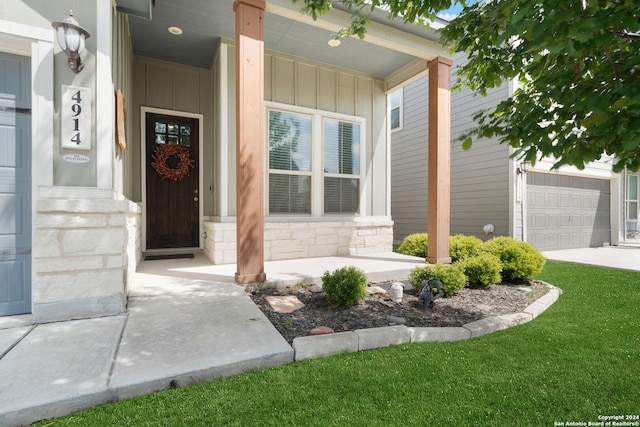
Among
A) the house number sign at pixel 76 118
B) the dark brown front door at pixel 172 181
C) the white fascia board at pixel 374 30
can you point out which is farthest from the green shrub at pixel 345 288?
the dark brown front door at pixel 172 181

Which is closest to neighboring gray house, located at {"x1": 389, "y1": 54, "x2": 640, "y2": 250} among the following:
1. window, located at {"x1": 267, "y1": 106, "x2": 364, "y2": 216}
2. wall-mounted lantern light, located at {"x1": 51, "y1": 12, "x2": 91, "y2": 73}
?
window, located at {"x1": 267, "y1": 106, "x2": 364, "y2": 216}

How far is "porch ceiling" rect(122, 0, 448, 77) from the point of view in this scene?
13.5 feet

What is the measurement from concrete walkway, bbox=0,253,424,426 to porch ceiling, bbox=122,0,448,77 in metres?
3.54

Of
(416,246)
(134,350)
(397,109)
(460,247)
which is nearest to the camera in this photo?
(134,350)

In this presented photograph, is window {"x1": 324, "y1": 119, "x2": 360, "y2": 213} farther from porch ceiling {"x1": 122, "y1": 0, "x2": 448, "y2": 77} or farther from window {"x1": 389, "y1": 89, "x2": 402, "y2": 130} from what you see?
window {"x1": 389, "y1": 89, "x2": 402, "y2": 130}

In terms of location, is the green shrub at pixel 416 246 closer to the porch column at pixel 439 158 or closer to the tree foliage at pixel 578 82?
the porch column at pixel 439 158

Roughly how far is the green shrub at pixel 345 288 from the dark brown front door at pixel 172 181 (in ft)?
12.0

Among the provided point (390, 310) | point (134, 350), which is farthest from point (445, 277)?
point (134, 350)

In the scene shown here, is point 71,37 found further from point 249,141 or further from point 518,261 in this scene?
point 518,261

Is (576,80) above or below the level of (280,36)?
below

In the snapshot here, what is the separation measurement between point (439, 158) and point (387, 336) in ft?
11.3

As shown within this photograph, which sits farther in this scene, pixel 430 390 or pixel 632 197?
pixel 632 197

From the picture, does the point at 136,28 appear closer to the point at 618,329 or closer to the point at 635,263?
the point at 618,329

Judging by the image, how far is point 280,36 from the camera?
487 centimetres
